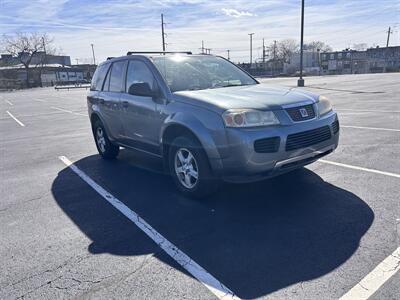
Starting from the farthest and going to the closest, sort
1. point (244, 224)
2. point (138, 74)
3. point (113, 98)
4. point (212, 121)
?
point (113, 98)
point (138, 74)
point (212, 121)
point (244, 224)

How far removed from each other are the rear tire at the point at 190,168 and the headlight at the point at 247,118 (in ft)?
1.75

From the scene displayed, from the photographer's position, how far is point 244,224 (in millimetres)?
3666

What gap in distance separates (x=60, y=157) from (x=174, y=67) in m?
3.81

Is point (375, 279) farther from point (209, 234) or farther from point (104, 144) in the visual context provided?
point (104, 144)

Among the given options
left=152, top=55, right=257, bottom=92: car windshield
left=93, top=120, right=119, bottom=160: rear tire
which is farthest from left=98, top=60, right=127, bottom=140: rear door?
left=152, top=55, right=257, bottom=92: car windshield

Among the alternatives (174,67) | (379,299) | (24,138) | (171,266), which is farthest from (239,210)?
(24,138)

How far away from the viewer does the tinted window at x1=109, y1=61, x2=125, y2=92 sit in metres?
5.78

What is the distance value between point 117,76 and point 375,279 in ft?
16.1

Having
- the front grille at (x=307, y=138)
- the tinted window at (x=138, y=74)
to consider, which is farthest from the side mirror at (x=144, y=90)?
the front grille at (x=307, y=138)

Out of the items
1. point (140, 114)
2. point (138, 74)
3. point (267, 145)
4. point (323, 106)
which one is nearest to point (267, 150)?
point (267, 145)

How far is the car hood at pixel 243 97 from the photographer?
151 inches

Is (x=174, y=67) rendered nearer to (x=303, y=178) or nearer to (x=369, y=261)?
(x=303, y=178)

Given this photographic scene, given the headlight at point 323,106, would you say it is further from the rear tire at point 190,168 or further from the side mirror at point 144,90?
the side mirror at point 144,90

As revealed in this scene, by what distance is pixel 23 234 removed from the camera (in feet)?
12.4
